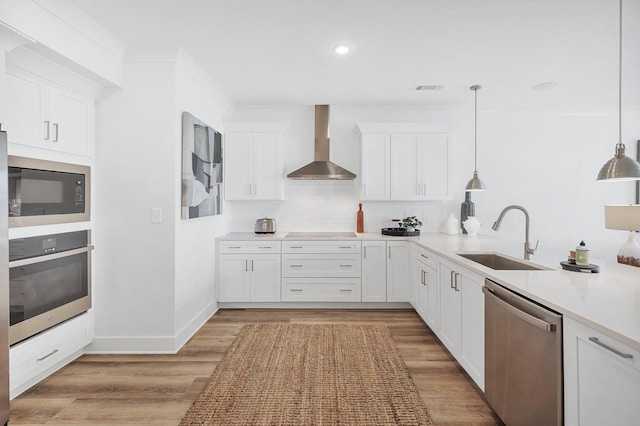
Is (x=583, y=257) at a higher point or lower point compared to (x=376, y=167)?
lower

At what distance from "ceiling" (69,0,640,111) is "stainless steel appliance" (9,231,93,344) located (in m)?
1.61

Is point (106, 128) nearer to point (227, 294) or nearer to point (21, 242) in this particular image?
point (21, 242)

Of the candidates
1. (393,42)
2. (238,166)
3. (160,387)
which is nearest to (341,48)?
(393,42)

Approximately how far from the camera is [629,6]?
7.15ft

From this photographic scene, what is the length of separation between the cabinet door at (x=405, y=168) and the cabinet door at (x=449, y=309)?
1505mm

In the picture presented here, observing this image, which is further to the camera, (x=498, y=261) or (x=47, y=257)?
(x=498, y=261)

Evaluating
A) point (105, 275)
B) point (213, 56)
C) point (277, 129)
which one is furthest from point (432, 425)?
point (277, 129)

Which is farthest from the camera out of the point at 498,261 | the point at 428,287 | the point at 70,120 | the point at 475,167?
the point at 475,167

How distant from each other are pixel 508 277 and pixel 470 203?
2.76 m

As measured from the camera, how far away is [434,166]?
4.27 m

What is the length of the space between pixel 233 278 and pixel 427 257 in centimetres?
222

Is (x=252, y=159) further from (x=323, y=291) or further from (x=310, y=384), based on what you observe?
(x=310, y=384)

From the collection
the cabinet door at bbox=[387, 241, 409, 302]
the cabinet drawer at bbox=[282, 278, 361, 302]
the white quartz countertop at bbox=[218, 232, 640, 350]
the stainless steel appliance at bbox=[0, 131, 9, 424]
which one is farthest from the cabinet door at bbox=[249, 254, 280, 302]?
the stainless steel appliance at bbox=[0, 131, 9, 424]

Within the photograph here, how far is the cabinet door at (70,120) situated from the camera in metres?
2.39
